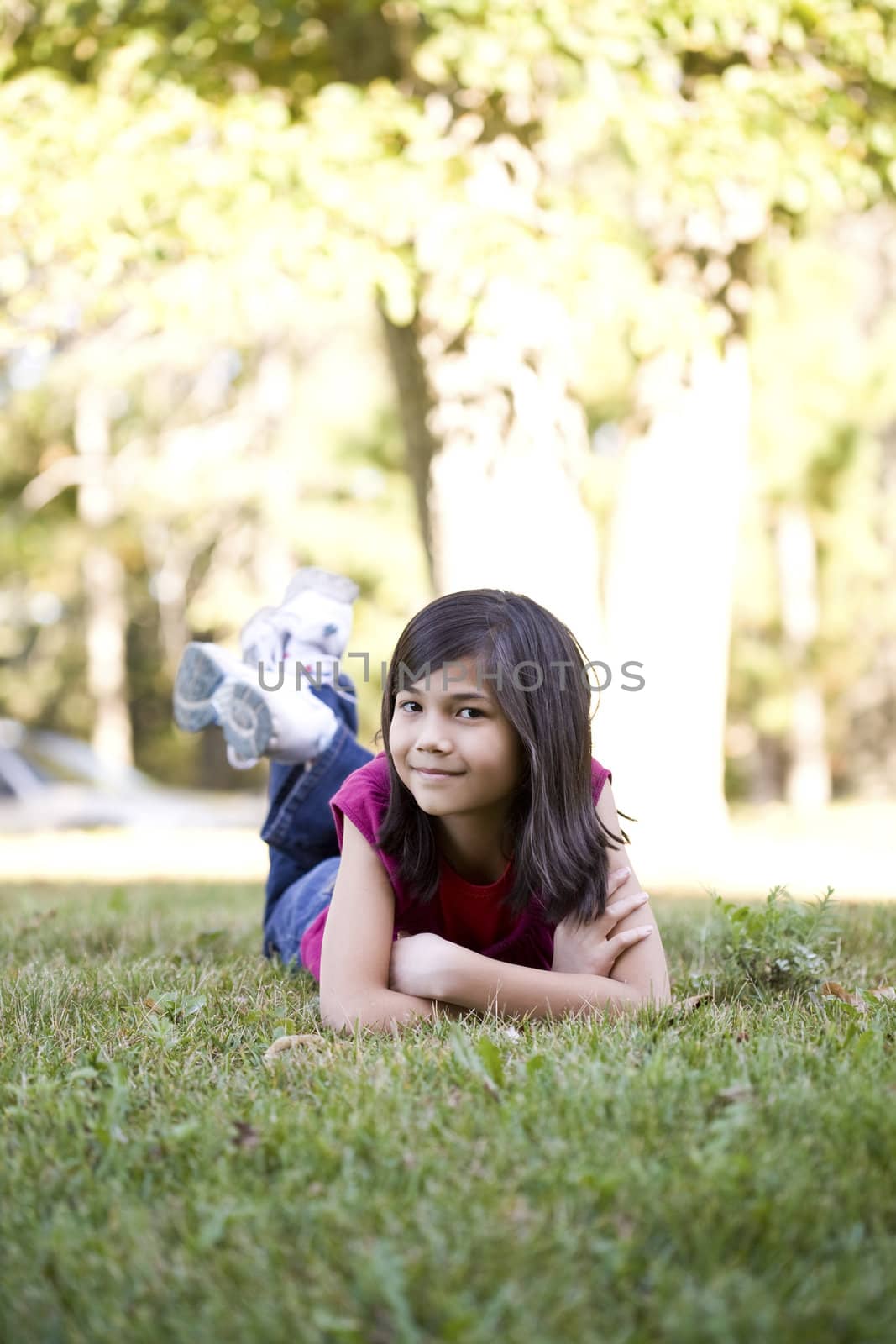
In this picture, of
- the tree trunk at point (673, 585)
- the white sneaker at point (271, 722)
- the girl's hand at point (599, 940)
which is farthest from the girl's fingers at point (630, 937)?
the tree trunk at point (673, 585)

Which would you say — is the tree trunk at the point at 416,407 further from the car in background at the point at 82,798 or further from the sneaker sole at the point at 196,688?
the car in background at the point at 82,798

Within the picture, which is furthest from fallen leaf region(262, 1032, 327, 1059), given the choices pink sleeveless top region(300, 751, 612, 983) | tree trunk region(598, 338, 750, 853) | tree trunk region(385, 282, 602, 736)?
tree trunk region(598, 338, 750, 853)

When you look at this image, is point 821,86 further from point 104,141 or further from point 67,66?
point 67,66

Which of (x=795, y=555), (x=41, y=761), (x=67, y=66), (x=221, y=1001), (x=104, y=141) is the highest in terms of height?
(x=67, y=66)

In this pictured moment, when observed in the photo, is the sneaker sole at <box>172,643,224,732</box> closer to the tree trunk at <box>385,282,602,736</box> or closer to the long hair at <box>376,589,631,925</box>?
the long hair at <box>376,589,631,925</box>

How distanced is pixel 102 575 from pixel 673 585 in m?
13.5

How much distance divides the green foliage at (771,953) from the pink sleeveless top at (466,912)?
383 millimetres

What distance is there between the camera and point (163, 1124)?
6.03 feet

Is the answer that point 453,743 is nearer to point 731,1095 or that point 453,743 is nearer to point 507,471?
point 731,1095

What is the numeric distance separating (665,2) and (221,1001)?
4.71m

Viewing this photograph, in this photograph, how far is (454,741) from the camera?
2.38 metres

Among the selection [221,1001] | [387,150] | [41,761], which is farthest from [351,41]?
[41,761]

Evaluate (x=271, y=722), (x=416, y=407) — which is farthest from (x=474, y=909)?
(x=416, y=407)

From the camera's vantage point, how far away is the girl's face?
239cm
